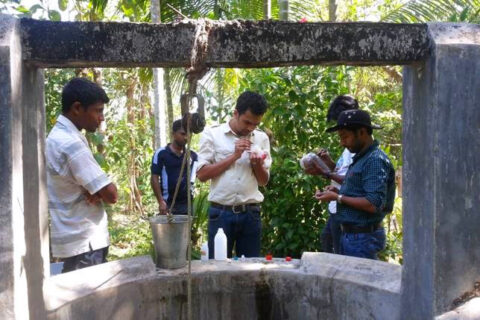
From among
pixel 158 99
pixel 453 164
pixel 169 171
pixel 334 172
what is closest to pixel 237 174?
pixel 334 172

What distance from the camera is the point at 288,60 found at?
1.97m

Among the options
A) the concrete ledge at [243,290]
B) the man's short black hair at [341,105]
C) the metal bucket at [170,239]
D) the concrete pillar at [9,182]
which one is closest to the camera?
the concrete pillar at [9,182]

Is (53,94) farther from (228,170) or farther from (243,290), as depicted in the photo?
(243,290)

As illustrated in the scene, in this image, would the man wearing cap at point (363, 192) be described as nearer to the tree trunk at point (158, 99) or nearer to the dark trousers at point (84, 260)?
the dark trousers at point (84, 260)

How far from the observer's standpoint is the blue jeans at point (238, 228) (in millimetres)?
3873

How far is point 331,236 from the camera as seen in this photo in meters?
4.22

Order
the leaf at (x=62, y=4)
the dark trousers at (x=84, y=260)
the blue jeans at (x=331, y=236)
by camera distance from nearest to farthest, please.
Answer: the dark trousers at (x=84, y=260)
the blue jeans at (x=331, y=236)
the leaf at (x=62, y=4)

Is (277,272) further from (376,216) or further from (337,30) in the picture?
(337,30)

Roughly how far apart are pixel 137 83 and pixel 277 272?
7887mm

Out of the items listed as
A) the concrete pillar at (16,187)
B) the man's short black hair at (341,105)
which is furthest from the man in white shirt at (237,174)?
the concrete pillar at (16,187)

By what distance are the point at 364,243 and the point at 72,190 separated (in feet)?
5.78

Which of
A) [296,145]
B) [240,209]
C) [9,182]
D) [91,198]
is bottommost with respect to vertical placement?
[240,209]

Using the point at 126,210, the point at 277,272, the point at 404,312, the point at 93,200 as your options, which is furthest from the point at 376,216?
the point at 126,210

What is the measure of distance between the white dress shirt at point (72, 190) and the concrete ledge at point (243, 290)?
235 mm
